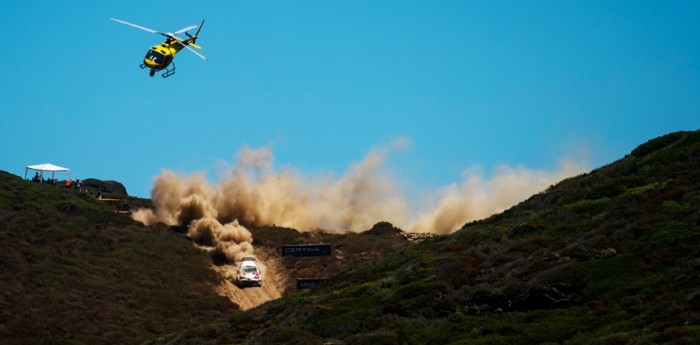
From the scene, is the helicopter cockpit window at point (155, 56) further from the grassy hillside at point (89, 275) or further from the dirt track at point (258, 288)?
the dirt track at point (258, 288)

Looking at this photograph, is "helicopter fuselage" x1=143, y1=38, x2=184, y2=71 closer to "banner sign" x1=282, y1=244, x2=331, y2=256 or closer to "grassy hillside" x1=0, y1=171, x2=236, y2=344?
"banner sign" x1=282, y1=244, x2=331, y2=256

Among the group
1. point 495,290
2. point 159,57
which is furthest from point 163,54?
point 495,290

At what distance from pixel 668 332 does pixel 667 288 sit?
23.7 ft

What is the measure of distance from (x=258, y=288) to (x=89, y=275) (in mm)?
13484

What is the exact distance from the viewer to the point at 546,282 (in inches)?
1774

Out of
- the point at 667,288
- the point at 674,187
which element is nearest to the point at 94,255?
the point at 674,187

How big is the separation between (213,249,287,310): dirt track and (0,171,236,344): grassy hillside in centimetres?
133

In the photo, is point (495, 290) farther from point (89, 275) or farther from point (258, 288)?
point (89, 275)

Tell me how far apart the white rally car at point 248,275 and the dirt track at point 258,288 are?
49 centimetres

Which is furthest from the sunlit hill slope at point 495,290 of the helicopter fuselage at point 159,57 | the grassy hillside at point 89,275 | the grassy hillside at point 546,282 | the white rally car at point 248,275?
the helicopter fuselage at point 159,57

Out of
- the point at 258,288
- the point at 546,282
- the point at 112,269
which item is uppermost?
the point at 112,269

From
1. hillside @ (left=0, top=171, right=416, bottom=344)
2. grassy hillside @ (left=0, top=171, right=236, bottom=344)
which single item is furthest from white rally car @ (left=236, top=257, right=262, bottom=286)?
grassy hillside @ (left=0, top=171, right=236, bottom=344)

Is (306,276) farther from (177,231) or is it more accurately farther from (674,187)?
(674,187)

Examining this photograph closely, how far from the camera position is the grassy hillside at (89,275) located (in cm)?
7906
